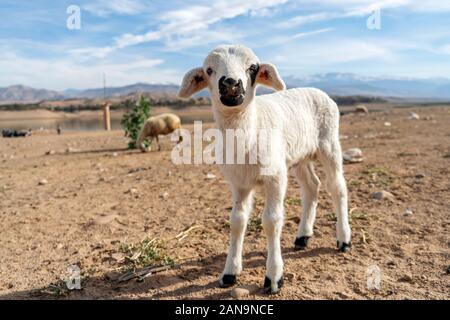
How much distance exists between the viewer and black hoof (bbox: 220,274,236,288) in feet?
14.4

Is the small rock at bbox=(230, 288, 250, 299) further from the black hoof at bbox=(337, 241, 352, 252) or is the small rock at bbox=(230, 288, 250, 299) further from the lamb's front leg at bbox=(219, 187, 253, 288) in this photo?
the black hoof at bbox=(337, 241, 352, 252)

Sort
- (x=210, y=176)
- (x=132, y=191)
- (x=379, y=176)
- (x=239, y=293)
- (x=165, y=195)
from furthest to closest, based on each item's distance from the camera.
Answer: (x=210, y=176), (x=132, y=191), (x=379, y=176), (x=165, y=195), (x=239, y=293)

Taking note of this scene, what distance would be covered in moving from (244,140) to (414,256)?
8.97 ft

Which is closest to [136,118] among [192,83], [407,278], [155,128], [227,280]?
[155,128]

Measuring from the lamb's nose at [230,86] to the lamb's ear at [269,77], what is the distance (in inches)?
22.7

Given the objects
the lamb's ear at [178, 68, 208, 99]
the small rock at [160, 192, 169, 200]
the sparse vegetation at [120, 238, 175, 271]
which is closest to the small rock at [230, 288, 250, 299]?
the sparse vegetation at [120, 238, 175, 271]

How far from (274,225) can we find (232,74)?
172 cm

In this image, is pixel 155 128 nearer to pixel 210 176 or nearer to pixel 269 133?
pixel 210 176

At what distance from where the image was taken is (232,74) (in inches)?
148
